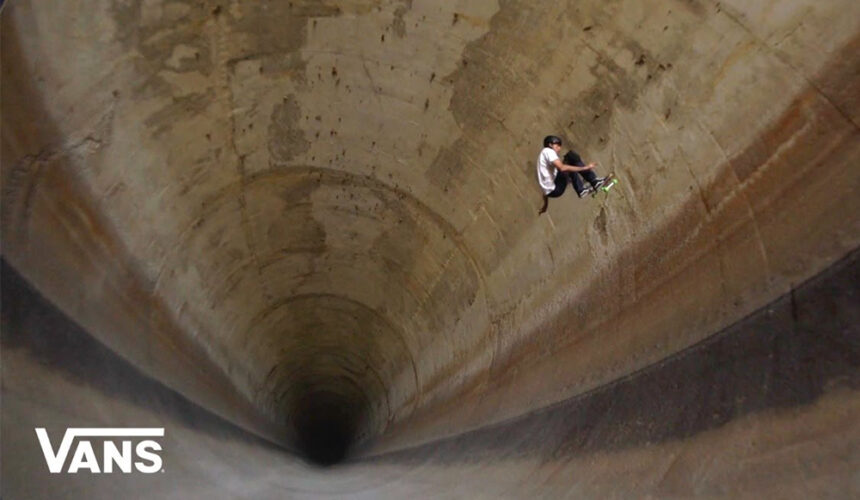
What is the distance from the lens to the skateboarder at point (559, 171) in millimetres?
3711

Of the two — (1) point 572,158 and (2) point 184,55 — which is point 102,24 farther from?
(1) point 572,158

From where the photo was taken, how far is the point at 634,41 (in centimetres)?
330

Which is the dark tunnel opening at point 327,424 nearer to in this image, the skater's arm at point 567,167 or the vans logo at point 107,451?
the vans logo at point 107,451

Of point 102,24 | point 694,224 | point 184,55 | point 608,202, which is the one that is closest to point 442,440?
point 608,202

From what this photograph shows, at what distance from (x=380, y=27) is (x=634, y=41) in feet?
5.25

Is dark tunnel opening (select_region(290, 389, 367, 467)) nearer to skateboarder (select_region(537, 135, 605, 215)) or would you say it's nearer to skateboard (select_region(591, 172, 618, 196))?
skateboarder (select_region(537, 135, 605, 215))

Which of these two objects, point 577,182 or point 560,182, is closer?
point 577,182

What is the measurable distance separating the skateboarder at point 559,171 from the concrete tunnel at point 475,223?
123mm

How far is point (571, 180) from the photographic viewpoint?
3.88m

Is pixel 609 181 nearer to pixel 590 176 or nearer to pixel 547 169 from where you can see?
pixel 590 176

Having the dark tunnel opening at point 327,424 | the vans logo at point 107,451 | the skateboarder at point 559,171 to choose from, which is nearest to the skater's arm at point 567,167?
the skateboarder at point 559,171

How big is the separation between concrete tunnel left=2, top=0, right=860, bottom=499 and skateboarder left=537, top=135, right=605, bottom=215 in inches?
4.9

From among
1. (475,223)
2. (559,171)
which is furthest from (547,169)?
(475,223)

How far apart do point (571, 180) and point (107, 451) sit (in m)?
3.08
